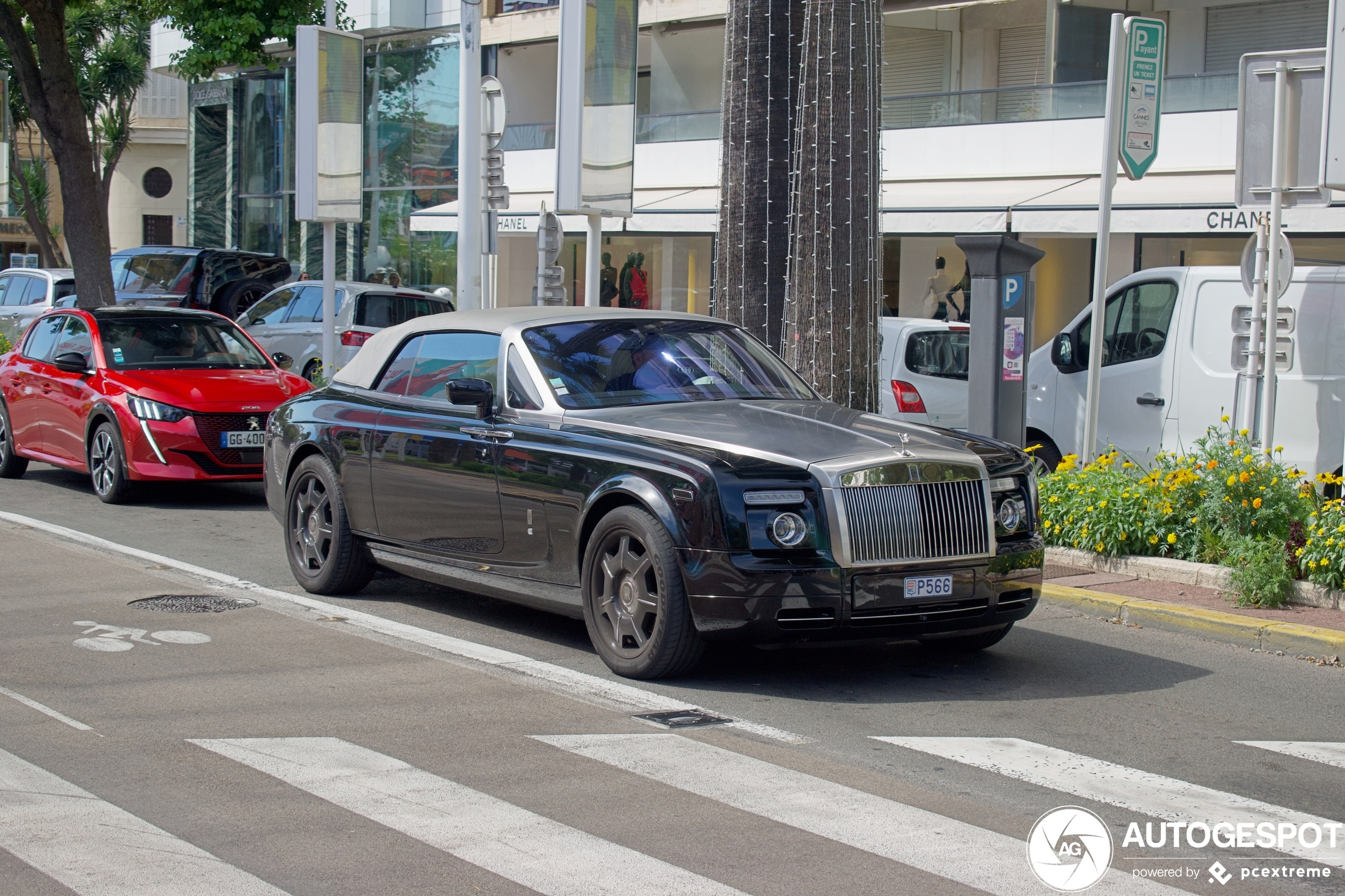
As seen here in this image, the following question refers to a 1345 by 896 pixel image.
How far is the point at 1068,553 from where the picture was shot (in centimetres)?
956

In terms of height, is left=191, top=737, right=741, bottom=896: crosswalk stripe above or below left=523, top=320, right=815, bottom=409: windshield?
below

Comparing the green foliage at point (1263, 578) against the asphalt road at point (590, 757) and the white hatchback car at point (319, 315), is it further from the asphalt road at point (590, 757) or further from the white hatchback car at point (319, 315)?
the white hatchback car at point (319, 315)

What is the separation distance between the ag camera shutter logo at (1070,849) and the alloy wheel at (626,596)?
6.82ft

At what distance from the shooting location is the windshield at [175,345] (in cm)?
1295

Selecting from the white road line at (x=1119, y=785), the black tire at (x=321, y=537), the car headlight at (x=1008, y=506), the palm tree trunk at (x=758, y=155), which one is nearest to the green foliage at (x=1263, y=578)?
the car headlight at (x=1008, y=506)

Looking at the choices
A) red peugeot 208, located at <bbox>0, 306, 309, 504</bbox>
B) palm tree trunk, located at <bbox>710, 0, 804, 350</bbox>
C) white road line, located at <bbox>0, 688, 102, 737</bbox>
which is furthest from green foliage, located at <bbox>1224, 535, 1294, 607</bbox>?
red peugeot 208, located at <bbox>0, 306, 309, 504</bbox>

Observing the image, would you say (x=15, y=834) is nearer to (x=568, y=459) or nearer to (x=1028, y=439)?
(x=568, y=459)

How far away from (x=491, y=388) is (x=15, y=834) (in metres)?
3.45

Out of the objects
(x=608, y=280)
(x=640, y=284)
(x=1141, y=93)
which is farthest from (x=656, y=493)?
(x=608, y=280)

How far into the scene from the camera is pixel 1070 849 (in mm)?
4539

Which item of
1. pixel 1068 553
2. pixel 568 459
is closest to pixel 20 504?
pixel 568 459

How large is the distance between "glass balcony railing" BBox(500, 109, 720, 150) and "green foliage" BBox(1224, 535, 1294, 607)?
64.7ft

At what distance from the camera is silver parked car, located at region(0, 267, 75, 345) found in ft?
76.4

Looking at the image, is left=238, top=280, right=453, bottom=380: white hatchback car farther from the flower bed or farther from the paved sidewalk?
the paved sidewalk
